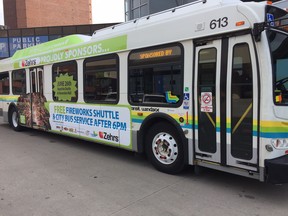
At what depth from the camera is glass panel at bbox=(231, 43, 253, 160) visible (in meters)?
4.21

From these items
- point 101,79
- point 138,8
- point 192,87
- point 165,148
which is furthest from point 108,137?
point 138,8

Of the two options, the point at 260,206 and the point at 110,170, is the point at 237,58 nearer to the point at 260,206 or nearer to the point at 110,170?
the point at 260,206

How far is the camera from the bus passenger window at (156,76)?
204 inches

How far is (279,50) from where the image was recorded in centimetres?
429

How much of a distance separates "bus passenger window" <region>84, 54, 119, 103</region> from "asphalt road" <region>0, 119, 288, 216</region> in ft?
4.72

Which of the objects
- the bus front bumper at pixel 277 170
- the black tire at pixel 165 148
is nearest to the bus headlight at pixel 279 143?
the bus front bumper at pixel 277 170

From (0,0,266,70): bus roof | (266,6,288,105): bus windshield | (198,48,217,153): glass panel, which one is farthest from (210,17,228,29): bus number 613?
(266,6,288,105): bus windshield

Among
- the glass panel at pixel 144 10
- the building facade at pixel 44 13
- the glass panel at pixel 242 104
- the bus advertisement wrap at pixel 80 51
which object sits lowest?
the glass panel at pixel 242 104

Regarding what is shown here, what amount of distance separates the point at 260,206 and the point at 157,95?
101 inches

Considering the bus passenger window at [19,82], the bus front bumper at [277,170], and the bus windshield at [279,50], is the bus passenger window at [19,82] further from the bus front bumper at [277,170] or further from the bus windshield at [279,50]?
the bus front bumper at [277,170]

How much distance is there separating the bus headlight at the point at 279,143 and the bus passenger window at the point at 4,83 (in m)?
10.3

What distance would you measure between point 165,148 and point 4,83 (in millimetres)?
8710

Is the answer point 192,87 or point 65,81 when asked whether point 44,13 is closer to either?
point 65,81

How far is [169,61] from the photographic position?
528 cm
